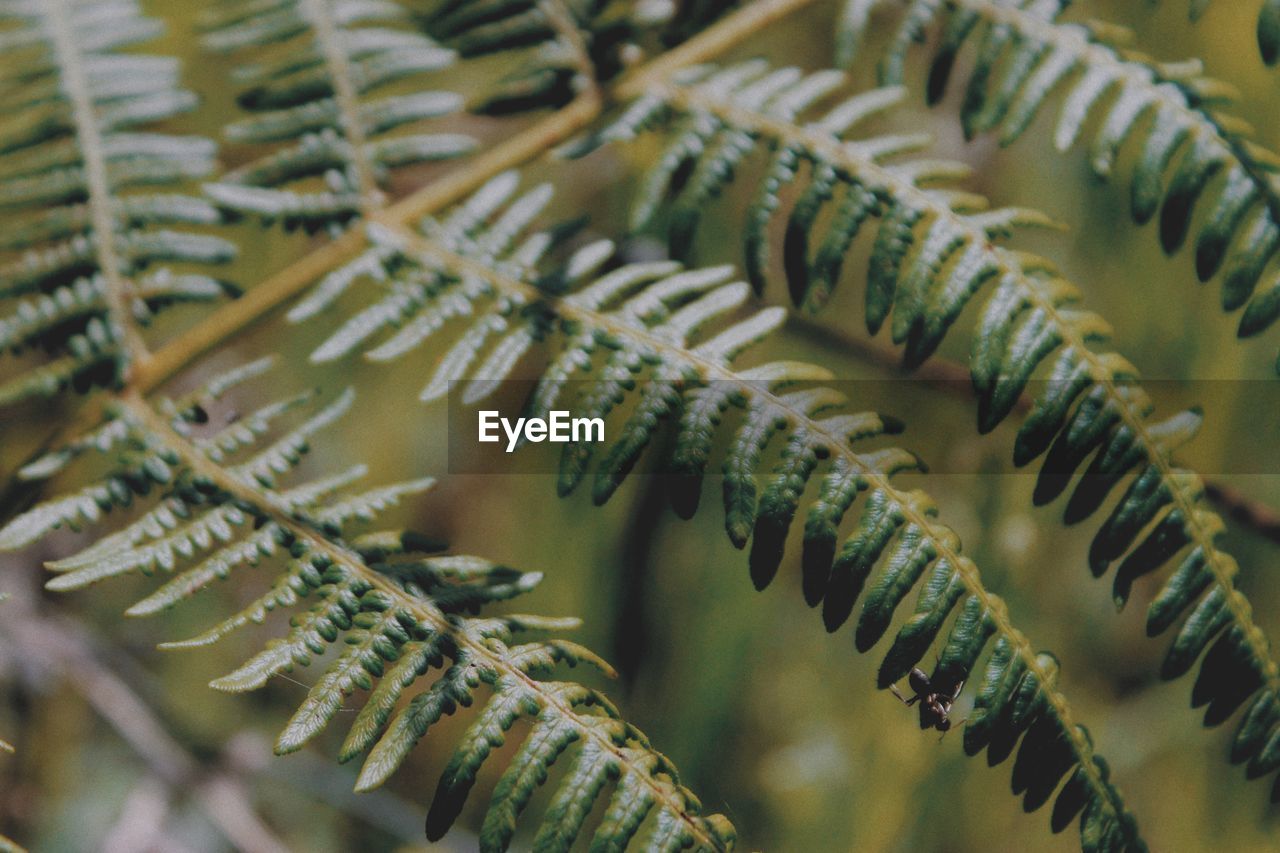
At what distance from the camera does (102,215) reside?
3.31ft

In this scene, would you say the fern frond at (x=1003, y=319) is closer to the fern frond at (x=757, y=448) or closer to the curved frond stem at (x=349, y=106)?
the fern frond at (x=757, y=448)

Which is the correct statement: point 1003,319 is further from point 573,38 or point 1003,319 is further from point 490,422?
point 490,422

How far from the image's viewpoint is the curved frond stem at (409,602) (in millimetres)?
709

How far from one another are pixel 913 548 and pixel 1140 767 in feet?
3.12

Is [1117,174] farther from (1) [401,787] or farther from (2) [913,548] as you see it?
→ (1) [401,787]

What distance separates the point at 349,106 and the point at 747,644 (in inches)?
34.7

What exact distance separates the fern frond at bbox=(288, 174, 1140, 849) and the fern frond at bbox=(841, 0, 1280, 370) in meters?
0.30

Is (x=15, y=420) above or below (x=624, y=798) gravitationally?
below

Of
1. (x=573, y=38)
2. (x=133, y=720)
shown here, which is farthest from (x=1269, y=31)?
(x=133, y=720)

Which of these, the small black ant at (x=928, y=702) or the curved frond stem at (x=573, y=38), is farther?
the curved frond stem at (x=573, y=38)

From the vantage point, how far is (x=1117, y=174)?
1668mm

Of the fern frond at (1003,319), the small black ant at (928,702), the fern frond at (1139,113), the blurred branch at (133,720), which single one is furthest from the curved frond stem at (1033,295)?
the blurred branch at (133,720)

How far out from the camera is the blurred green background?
4.58 ft

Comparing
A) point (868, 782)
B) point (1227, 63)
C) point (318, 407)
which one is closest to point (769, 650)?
point (868, 782)
